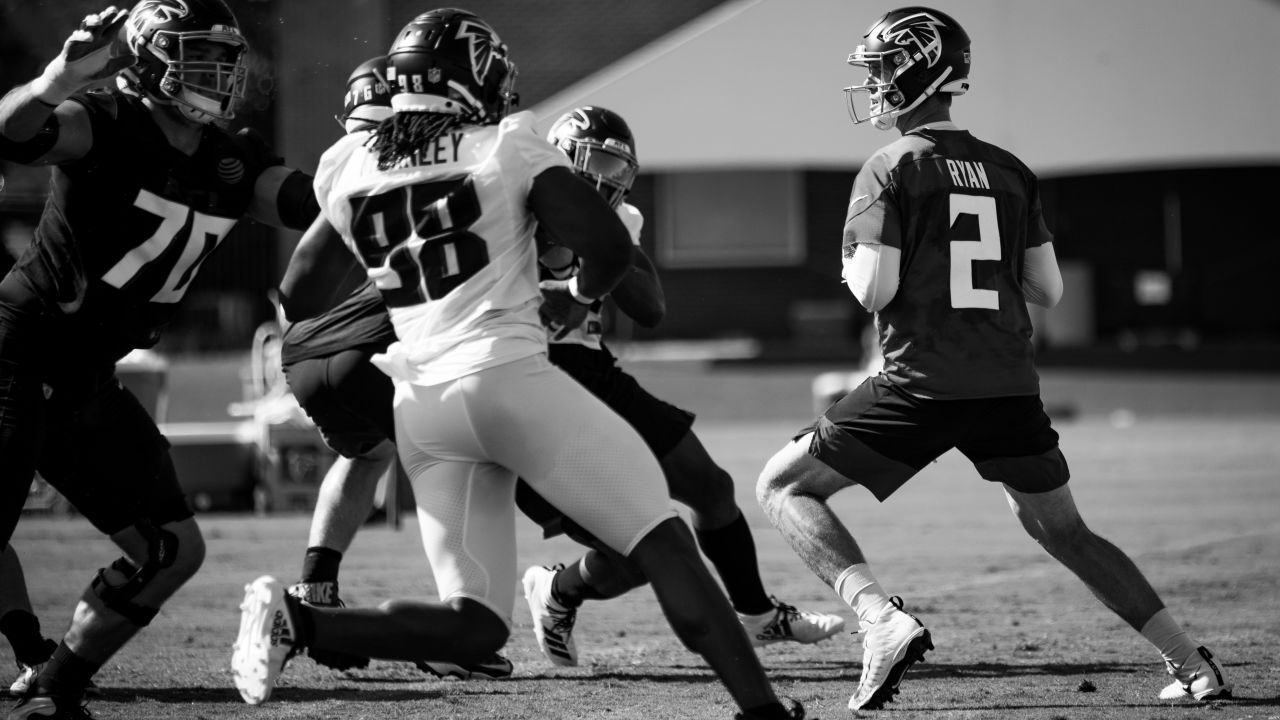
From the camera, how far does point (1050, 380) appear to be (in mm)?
20484

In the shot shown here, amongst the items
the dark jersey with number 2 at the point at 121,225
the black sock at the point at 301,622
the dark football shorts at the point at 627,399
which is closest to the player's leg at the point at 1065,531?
the dark football shorts at the point at 627,399

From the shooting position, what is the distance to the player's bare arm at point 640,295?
16.2 ft

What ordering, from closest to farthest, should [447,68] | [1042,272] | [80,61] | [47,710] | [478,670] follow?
[447,68]
[80,61]
[47,710]
[1042,272]
[478,670]

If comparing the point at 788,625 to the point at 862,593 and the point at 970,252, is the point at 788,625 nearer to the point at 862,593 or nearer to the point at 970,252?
the point at 862,593

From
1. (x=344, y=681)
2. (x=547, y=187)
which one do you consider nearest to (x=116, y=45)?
(x=547, y=187)

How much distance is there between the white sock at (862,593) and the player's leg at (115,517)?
7.08 ft

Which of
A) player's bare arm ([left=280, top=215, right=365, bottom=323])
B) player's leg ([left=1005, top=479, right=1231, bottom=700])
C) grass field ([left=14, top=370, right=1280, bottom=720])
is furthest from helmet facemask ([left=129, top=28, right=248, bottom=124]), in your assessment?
player's leg ([left=1005, top=479, right=1231, bottom=700])

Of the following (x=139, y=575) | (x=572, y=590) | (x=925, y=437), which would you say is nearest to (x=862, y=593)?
(x=925, y=437)

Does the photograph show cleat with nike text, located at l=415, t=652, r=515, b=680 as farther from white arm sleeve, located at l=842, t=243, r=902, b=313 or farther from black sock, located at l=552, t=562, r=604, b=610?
white arm sleeve, located at l=842, t=243, r=902, b=313

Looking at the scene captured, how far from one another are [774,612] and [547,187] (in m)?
2.50

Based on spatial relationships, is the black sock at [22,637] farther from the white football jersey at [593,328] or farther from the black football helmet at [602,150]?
the black football helmet at [602,150]

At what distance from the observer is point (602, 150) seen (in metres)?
5.62

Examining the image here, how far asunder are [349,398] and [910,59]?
7.12 ft

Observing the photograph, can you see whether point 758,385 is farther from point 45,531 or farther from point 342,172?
point 342,172
